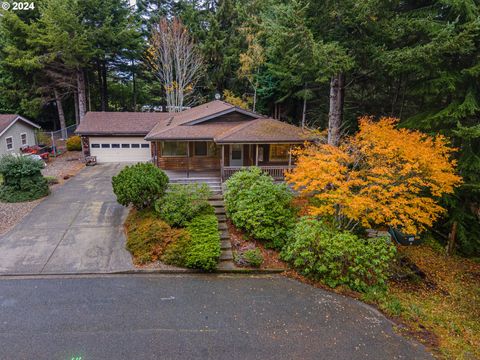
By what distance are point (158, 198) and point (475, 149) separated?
13078 millimetres

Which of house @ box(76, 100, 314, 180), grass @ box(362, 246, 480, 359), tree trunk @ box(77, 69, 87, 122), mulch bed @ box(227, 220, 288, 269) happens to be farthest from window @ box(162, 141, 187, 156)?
tree trunk @ box(77, 69, 87, 122)

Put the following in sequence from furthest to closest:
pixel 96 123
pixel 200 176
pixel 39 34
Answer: pixel 39 34 → pixel 96 123 → pixel 200 176

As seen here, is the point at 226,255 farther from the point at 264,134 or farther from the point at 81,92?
the point at 81,92

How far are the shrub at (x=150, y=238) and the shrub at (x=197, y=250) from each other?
0.91 feet

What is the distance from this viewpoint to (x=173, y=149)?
1836cm

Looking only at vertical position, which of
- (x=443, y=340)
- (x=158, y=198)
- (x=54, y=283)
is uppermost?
(x=158, y=198)

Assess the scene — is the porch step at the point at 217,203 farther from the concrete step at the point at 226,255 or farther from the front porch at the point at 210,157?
the front porch at the point at 210,157

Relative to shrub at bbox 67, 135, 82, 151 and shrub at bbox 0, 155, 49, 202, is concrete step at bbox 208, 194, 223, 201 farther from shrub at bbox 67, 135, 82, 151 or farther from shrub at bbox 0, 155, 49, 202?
shrub at bbox 67, 135, 82, 151

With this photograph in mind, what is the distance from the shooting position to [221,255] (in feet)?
35.1

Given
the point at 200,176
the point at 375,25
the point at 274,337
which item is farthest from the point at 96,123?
the point at 274,337

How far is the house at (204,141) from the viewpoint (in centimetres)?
1580

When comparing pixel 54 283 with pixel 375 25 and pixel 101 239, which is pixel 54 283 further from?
pixel 375 25

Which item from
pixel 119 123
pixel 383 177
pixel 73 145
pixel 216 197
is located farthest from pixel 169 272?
pixel 73 145

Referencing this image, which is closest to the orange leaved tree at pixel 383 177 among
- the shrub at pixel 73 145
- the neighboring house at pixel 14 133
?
the neighboring house at pixel 14 133
